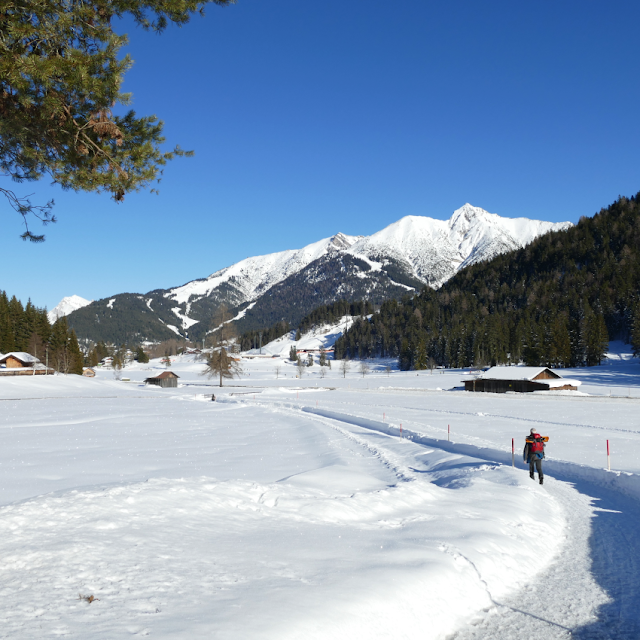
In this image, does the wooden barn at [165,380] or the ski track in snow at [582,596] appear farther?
the wooden barn at [165,380]

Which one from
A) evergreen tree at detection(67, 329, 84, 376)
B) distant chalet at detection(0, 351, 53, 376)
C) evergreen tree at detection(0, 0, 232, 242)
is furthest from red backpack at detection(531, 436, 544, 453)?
evergreen tree at detection(67, 329, 84, 376)

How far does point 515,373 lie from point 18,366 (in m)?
83.8

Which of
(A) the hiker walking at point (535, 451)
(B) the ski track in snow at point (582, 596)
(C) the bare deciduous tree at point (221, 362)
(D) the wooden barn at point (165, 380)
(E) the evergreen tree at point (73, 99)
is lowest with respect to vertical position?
(D) the wooden barn at point (165, 380)

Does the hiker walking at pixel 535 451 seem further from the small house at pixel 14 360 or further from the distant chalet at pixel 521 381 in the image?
the small house at pixel 14 360

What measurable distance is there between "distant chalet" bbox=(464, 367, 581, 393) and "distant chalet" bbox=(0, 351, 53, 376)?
245 ft

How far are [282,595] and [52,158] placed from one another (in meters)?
7.14

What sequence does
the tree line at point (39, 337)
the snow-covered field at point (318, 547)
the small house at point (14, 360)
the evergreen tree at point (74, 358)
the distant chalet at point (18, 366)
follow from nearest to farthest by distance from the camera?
the snow-covered field at point (318, 547) < the distant chalet at point (18, 366) < the small house at point (14, 360) < the tree line at point (39, 337) < the evergreen tree at point (74, 358)

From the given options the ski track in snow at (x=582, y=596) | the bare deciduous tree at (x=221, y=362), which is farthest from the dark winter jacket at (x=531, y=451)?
the bare deciduous tree at (x=221, y=362)

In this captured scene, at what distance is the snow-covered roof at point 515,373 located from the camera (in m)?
69.4

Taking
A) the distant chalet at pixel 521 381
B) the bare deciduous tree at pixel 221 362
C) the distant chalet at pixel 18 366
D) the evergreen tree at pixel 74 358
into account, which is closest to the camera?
the distant chalet at pixel 521 381

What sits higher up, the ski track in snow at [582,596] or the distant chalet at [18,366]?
the distant chalet at [18,366]

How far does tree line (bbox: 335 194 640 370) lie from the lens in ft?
326

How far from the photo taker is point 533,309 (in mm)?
129875

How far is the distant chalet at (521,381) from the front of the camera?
223ft
